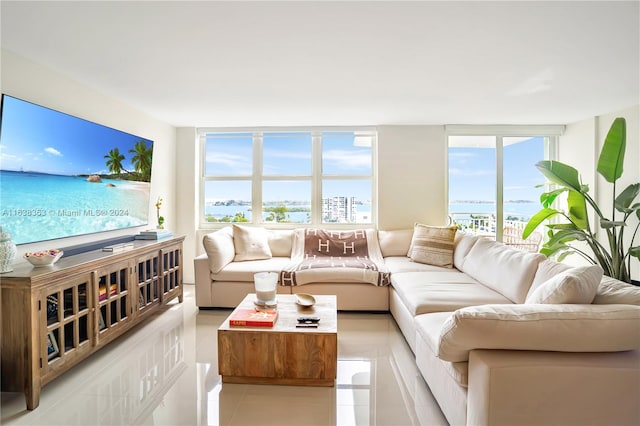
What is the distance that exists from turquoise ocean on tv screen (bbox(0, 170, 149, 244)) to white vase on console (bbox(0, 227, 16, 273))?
0.25 metres

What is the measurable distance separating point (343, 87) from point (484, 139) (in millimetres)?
2772

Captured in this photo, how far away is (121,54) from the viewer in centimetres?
240

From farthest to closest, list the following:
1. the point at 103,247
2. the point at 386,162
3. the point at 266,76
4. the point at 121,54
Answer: the point at 386,162, the point at 103,247, the point at 266,76, the point at 121,54

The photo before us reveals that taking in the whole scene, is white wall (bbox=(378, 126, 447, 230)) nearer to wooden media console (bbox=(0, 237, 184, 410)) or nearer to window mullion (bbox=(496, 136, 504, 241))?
window mullion (bbox=(496, 136, 504, 241))

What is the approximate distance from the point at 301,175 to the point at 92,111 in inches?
103

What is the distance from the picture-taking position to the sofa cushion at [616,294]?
1561mm

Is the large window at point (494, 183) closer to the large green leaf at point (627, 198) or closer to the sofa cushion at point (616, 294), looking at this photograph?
the large green leaf at point (627, 198)

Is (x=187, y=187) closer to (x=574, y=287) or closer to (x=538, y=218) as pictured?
(x=574, y=287)

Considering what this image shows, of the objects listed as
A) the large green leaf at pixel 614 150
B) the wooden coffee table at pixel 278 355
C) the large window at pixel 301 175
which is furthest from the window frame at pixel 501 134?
the wooden coffee table at pixel 278 355

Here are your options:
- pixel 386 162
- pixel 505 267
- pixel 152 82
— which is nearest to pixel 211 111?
pixel 152 82

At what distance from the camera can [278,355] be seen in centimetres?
213

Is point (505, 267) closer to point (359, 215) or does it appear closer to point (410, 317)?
point (410, 317)

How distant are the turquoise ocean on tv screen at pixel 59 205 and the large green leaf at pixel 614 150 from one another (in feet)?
16.1

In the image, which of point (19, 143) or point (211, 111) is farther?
point (211, 111)
